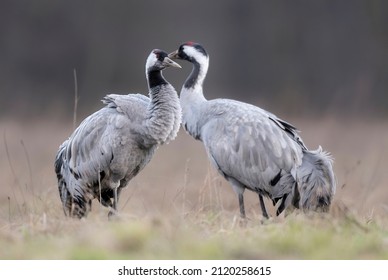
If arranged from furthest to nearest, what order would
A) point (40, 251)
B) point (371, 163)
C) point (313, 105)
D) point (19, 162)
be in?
point (313, 105)
point (19, 162)
point (371, 163)
point (40, 251)

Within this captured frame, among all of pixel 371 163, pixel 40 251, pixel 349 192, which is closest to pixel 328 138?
pixel 371 163

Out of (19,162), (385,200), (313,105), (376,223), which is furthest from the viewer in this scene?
(313,105)

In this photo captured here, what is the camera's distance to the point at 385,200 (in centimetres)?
1034

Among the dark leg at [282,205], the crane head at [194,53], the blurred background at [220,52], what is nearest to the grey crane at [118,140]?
the crane head at [194,53]

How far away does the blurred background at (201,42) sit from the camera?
2352 centimetres

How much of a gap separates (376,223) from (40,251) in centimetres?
258

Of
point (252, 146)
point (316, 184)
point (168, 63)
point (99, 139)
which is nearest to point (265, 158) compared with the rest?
point (252, 146)

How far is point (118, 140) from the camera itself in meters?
7.61

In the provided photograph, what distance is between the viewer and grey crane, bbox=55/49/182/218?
764 centimetres

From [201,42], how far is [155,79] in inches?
685

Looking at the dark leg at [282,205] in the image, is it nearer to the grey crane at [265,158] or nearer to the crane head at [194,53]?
the grey crane at [265,158]

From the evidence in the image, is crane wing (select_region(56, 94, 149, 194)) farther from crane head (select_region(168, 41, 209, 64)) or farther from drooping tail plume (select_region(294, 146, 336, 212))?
drooping tail plume (select_region(294, 146, 336, 212))

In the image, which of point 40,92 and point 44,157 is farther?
point 40,92

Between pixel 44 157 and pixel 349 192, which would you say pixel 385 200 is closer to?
pixel 349 192
